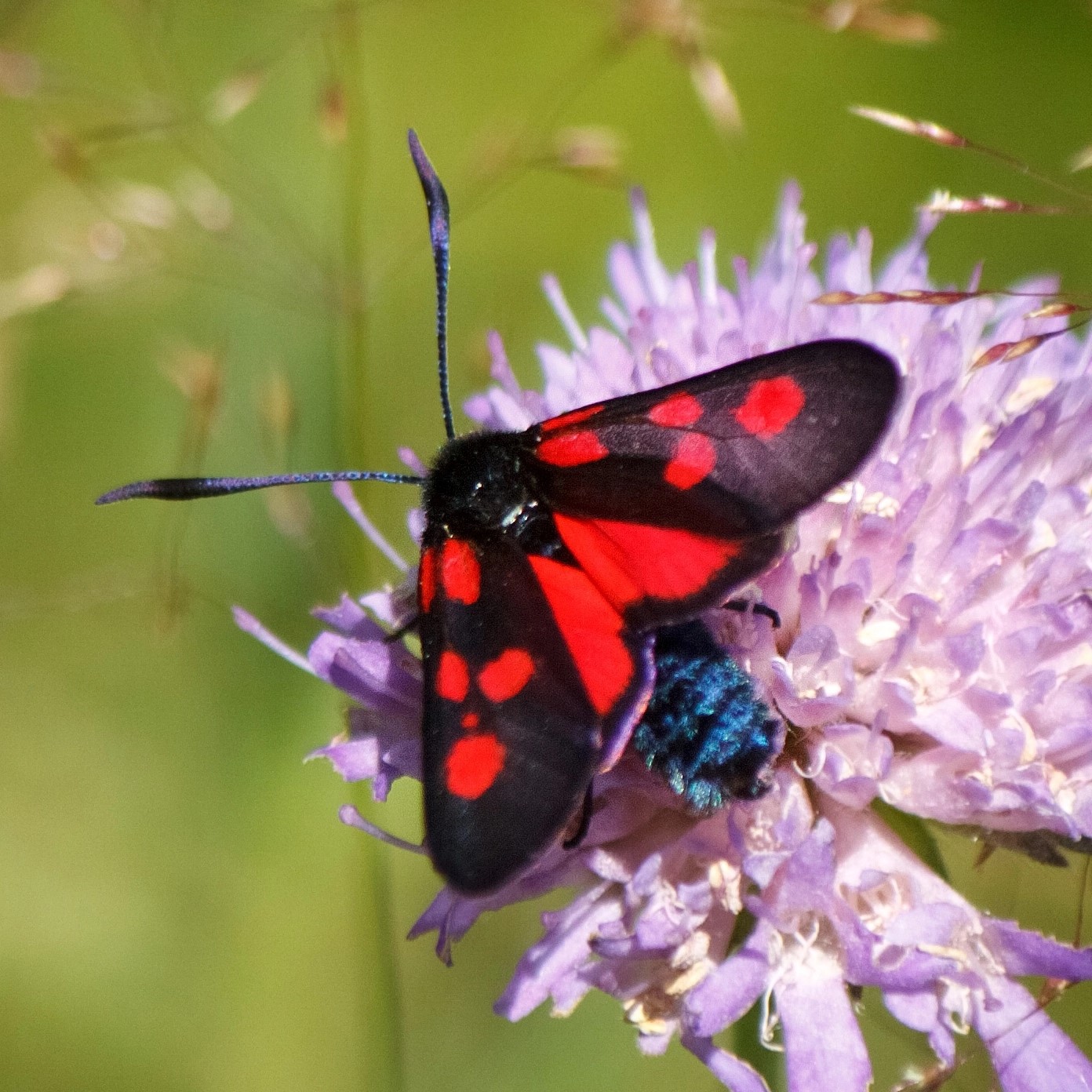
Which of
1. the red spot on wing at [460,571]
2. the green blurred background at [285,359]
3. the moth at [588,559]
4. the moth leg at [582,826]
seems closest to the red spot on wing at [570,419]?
the moth at [588,559]

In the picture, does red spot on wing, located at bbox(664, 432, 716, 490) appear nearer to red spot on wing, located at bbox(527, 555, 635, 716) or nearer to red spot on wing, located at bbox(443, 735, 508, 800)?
red spot on wing, located at bbox(527, 555, 635, 716)

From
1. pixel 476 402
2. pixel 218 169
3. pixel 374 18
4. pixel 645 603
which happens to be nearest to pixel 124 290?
pixel 218 169

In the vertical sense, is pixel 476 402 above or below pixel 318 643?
Answer: above

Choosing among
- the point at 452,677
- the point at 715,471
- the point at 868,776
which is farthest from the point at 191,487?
the point at 868,776

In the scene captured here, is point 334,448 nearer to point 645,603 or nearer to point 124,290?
point 124,290

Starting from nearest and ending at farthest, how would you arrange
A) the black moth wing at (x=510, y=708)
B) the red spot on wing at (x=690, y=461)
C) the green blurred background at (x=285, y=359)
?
the black moth wing at (x=510, y=708) → the red spot on wing at (x=690, y=461) → the green blurred background at (x=285, y=359)

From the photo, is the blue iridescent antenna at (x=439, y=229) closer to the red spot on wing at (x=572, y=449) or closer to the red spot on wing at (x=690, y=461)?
the red spot on wing at (x=572, y=449)

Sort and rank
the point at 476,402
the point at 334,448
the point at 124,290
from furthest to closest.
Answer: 1. the point at 124,290
2. the point at 334,448
3. the point at 476,402

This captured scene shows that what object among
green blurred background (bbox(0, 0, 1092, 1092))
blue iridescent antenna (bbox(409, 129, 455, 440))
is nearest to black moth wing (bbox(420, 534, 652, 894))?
blue iridescent antenna (bbox(409, 129, 455, 440))
